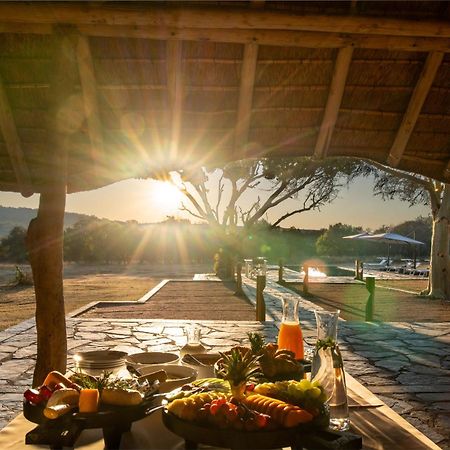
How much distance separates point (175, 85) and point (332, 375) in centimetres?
269

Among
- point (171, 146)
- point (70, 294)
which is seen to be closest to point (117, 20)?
point (171, 146)

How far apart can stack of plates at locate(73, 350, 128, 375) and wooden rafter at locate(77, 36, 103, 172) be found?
7.10 feet

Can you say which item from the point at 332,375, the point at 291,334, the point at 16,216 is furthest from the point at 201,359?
the point at 16,216

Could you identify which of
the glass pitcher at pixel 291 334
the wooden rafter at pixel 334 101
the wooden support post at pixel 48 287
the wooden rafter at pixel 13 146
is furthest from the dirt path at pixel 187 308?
the glass pitcher at pixel 291 334

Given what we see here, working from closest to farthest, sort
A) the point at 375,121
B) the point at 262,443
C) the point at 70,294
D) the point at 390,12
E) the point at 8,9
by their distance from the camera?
the point at 262,443
the point at 8,9
the point at 390,12
the point at 375,121
the point at 70,294

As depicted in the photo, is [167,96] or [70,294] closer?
[167,96]

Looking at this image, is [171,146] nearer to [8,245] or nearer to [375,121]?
[375,121]

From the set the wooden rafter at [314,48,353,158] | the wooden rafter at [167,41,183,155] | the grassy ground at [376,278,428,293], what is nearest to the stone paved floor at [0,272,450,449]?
the wooden rafter at [314,48,353,158]

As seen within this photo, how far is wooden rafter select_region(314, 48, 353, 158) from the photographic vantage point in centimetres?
366

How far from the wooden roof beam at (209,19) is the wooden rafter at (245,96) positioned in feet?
0.97

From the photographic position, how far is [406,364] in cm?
662

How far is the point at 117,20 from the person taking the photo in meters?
3.16

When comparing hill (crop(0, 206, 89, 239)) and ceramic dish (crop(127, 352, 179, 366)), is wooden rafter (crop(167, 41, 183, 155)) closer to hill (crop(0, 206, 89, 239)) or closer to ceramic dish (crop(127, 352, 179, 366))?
ceramic dish (crop(127, 352, 179, 366))

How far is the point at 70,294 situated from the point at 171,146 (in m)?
11.6
